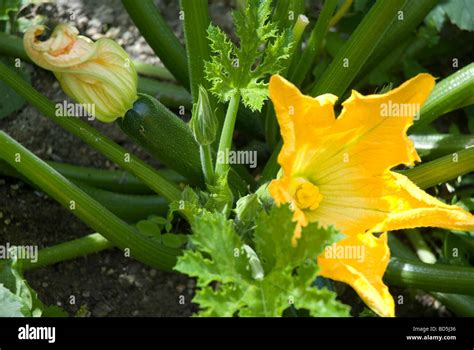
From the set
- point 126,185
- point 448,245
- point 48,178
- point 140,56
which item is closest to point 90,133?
point 48,178

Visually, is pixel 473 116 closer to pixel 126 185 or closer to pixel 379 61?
pixel 379 61

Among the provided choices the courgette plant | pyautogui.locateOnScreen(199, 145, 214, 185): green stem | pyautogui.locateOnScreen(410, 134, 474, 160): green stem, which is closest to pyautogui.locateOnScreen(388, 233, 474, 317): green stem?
the courgette plant

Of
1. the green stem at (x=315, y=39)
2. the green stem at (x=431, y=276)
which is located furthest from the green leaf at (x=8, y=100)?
the green stem at (x=431, y=276)

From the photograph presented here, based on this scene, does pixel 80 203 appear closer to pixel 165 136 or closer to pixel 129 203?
pixel 165 136

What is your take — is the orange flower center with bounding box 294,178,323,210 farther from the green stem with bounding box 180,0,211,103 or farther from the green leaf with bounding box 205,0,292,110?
the green stem with bounding box 180,0,211,103
